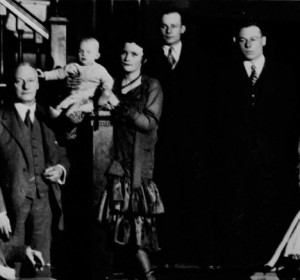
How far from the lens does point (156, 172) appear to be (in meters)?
10.2

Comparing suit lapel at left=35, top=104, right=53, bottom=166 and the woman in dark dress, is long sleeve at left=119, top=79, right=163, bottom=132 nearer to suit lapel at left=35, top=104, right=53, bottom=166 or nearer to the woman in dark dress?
the woman in dark dress

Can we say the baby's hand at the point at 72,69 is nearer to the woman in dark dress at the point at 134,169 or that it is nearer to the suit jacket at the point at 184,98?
the woman in dark dress at the point at 134,169

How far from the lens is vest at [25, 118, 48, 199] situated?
989cm

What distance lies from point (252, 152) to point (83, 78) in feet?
5.37

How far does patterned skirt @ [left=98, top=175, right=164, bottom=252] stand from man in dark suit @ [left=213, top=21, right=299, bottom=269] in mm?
669

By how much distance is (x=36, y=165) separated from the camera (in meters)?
9.92

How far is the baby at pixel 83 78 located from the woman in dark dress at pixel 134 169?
0.15 m

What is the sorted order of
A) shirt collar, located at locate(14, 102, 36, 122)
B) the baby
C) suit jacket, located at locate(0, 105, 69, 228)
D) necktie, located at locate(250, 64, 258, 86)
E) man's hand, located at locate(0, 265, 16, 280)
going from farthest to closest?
1. necktie, located at locate(250, 64, 258, 86)
2. the baby
3. shirt collar, located at locate(14, 102, 36, 122)
4. suit jacket, located at locate(0, 105, 69, 228)
5. man's hand, located at locate(0, 265, 16, 280)

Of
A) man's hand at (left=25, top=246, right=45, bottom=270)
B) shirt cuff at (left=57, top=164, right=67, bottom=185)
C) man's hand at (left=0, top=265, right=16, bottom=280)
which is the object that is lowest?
man's hand at (left=0, top=265, right=16, bottom=280)

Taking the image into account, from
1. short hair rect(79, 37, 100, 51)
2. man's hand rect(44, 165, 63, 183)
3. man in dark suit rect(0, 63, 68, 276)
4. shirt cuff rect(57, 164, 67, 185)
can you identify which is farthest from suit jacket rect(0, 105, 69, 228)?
short hair rect(79, 37, 100, 51)

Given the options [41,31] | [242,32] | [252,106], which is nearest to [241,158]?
[252,106]

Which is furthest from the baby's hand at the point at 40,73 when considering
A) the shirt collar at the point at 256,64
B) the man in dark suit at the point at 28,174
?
the shirt collar at the point at 256,64

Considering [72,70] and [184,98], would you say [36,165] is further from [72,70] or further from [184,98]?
[184,98]

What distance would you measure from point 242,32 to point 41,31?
180 centimetres
